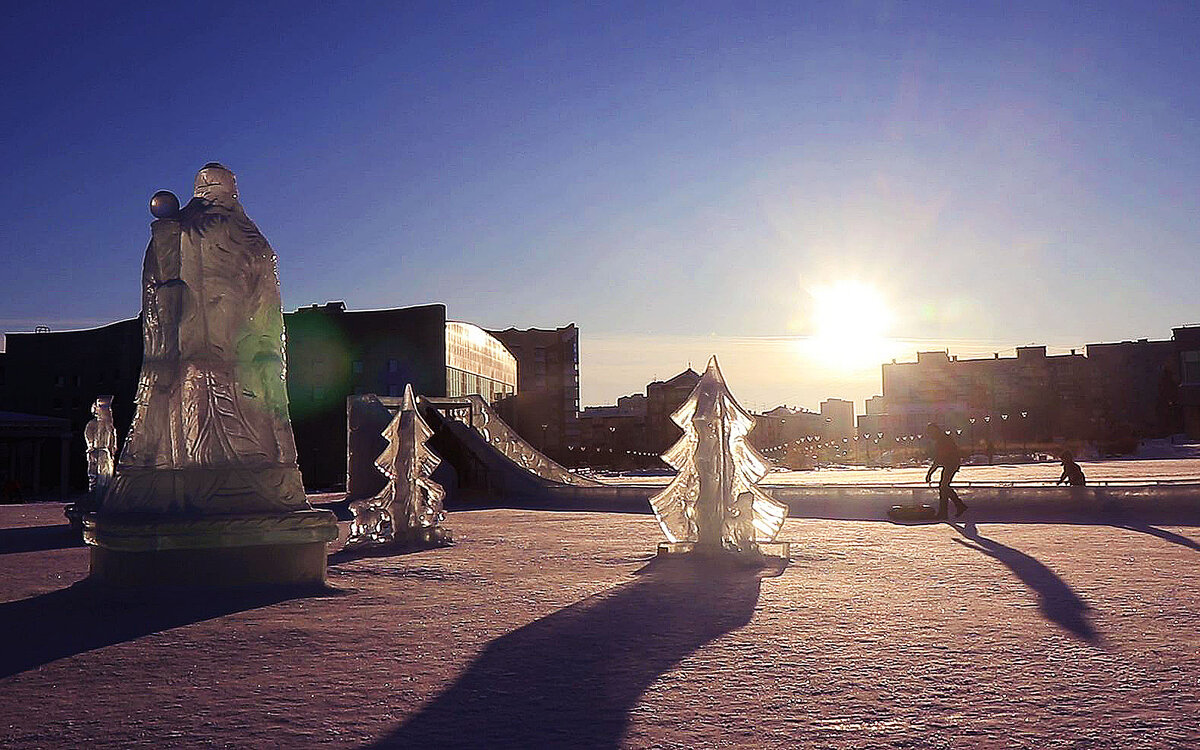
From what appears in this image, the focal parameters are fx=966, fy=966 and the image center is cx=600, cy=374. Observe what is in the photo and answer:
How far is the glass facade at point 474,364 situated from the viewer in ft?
153

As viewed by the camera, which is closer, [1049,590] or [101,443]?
[1049,590]

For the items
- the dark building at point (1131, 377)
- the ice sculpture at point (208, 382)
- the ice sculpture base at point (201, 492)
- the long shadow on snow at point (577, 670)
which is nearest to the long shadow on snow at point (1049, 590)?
the long shadow on snow at point (577, 670)

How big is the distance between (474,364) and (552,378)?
2735cm

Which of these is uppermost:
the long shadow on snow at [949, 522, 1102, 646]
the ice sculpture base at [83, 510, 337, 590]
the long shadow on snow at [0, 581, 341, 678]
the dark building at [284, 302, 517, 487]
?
the dark building at [284, 302, 517, 487]

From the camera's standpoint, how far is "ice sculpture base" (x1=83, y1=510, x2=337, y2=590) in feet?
29.9

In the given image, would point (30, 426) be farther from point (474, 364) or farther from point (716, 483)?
point (716, 483)

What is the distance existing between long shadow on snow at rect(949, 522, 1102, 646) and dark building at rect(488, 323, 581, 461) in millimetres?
48734

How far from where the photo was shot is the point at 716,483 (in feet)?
41.6

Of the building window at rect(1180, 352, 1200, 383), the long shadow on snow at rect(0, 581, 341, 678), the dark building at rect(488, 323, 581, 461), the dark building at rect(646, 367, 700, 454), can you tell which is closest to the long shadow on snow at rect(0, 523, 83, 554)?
the long shadow on snow at rect(0, 581, 341, 678)

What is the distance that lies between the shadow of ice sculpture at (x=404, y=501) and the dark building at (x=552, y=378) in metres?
44.2

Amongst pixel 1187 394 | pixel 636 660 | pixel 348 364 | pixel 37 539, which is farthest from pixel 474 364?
pixel 1187 394

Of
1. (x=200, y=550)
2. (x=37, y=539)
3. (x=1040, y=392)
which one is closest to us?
(x=200, y=550)

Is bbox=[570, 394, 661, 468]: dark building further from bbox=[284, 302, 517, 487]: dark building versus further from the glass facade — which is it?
bbox=[284, 302, 517, 487]: dark building

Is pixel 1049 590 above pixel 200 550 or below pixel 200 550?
below
